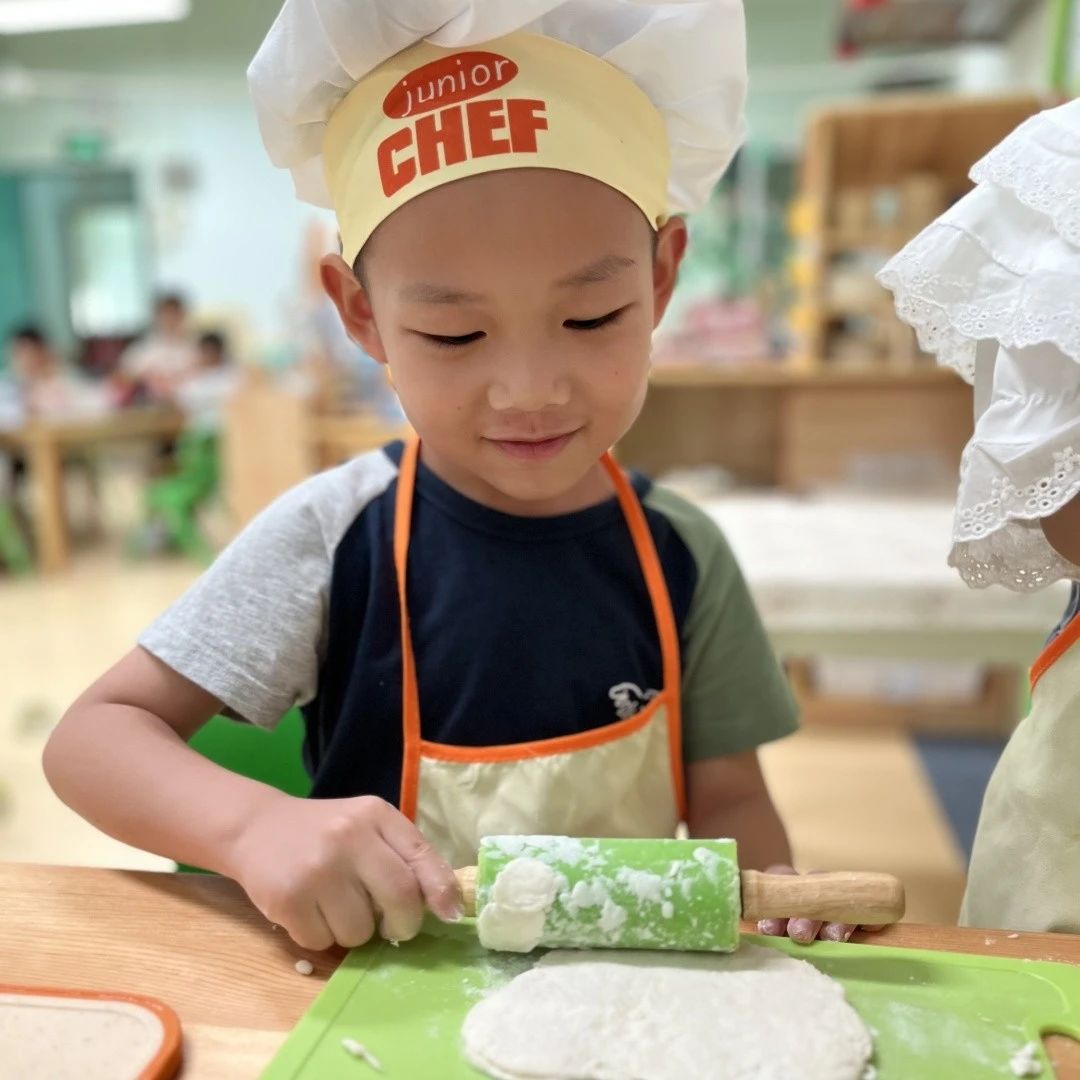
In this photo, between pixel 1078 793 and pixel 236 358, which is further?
pixel 236 358

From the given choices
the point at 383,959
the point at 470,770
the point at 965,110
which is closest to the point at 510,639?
the point at 470,770

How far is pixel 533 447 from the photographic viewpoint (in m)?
0.67

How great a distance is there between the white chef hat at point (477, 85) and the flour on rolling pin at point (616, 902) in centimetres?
41

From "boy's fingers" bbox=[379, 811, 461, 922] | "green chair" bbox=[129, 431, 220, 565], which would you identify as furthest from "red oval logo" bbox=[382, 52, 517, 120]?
"green chair" bbox=[129, 431, 220, 565]

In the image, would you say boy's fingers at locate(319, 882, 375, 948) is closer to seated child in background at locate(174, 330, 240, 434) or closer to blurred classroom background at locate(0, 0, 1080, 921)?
blurred classroom background at locate(0, 0, 1080, 921)

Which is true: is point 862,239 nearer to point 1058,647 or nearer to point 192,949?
point 1058,647

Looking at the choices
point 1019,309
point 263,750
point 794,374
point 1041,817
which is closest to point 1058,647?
point 1041,817

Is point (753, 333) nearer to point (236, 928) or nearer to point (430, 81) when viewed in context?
point (430, 81)

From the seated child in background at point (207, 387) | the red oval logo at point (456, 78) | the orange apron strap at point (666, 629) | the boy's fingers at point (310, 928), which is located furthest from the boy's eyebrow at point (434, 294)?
the seated child in background at point (207, 387)

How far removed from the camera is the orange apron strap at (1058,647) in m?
0.64

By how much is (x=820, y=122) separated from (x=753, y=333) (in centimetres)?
51

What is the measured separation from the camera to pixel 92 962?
21.4 inches

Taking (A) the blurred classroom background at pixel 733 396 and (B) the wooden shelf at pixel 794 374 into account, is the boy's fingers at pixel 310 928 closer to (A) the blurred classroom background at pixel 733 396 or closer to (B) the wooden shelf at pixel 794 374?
(A) the blurred classroom background at pixel 733 396

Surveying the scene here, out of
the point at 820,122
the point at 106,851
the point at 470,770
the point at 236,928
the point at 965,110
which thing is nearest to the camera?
the point at 236,928
